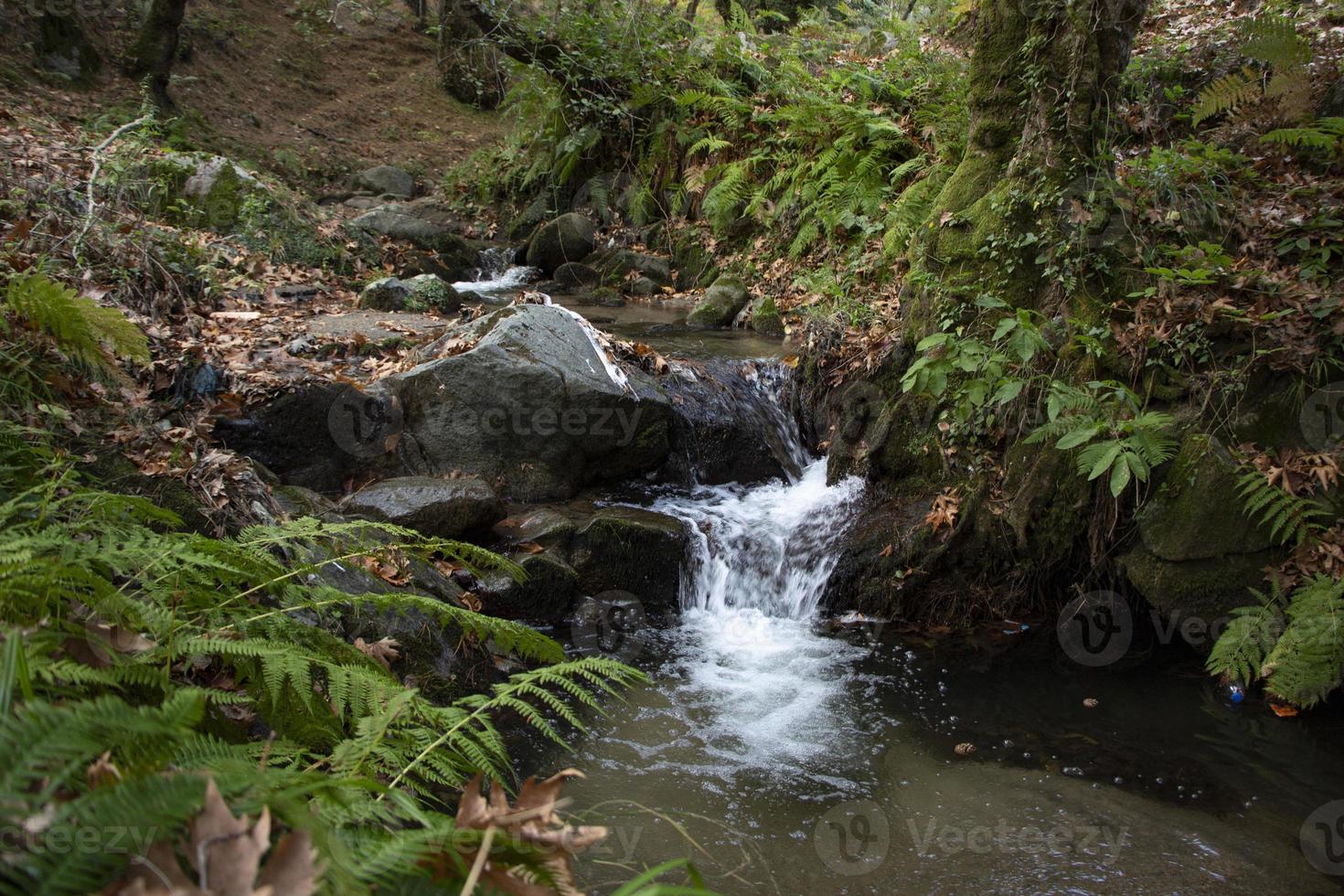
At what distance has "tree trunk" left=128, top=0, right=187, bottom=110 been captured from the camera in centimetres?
1275

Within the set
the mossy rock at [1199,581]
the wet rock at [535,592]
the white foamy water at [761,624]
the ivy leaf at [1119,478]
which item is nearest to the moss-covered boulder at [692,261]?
the white foamy water at [761,624]

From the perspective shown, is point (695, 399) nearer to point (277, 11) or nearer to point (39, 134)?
point (39, 134)

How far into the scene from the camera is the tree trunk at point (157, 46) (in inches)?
502

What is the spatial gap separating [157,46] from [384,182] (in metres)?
4.03

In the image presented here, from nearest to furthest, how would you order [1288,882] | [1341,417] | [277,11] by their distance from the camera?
[1288,882]
[1341,417]
[277,11]

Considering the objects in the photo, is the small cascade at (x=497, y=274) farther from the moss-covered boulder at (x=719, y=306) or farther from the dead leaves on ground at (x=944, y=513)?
the dead leaves on ground at (x=944, y=513)

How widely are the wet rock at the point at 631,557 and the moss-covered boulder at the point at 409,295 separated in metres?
4.22

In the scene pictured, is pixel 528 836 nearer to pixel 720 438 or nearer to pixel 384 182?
pixel 720 438

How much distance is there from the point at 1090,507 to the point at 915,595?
1315 mm

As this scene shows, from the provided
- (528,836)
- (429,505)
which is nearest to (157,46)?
(429,505)

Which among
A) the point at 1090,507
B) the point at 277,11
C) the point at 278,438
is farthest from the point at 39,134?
the point at 277,11

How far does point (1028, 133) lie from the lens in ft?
19.8

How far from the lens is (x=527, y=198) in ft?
47.3

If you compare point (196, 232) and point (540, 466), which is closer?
point (540, 466)
